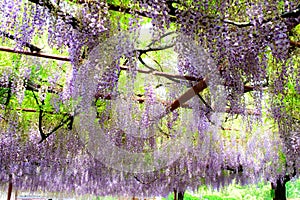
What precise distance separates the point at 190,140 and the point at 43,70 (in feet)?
10.8

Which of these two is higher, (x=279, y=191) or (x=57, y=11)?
(x=57, y=11)

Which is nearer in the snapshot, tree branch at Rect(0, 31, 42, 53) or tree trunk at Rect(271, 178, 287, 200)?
tree branch at Rect(0, 31, 42, 53)

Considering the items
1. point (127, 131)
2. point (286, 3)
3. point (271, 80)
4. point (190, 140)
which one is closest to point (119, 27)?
point (286, 3)

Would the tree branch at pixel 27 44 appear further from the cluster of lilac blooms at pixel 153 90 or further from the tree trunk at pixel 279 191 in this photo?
the tree trunk at pixel 279 191

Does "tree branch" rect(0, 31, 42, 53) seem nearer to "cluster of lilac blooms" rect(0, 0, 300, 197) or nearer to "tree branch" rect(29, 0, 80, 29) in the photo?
"cluster of lilac blooms" rect(0, 0, 300, 197)

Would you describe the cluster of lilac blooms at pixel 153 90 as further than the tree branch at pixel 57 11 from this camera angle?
No

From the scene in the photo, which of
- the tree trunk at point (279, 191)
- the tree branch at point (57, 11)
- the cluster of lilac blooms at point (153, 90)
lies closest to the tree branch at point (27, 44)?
the cluster of lilac blooms at point (153, 90)

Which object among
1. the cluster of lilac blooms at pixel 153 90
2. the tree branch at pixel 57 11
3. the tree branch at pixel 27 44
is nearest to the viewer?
the cluster of lilac blooms at pixel 153 90

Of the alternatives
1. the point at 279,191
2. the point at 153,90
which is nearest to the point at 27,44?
the point at 153,90

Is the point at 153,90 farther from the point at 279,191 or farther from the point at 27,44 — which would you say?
the point at 279,191

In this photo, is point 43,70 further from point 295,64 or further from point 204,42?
point 295,64

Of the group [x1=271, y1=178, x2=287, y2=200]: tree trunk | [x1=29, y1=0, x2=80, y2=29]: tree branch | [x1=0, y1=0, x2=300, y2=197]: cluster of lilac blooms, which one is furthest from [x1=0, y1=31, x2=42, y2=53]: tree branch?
[x1=271, y1=178, x2=287, y2=200]: tree trunk

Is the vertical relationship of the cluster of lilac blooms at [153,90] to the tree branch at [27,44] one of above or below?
below

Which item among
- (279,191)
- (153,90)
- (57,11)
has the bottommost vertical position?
(279,191)
